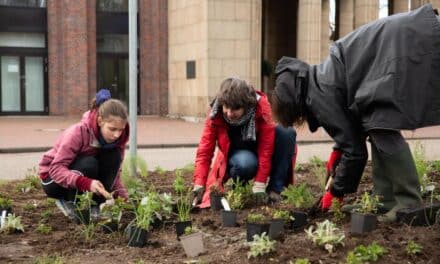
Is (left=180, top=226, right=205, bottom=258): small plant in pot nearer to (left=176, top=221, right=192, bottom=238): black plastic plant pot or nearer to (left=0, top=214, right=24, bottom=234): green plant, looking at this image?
(left=176, top=221, right=192, bottom=238): black plastic plant pot

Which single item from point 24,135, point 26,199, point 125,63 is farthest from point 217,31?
point 26,199

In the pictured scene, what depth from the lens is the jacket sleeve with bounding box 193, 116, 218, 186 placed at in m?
5.36

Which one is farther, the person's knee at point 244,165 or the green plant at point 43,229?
the person's knee at point 244,165

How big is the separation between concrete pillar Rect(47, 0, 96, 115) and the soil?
2162cm

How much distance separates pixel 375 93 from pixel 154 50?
23715 mm

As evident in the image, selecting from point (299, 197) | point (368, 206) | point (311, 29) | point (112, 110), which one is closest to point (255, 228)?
point (368, 206)

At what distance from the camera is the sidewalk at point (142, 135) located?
14773mm

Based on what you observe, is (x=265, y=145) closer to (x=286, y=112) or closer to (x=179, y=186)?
(x=179, y=186)

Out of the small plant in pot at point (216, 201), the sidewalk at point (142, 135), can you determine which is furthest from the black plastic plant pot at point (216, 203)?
the sidewalk at point (142, 135)

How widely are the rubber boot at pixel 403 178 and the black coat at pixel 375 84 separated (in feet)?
0.68

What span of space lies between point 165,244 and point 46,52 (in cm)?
2329

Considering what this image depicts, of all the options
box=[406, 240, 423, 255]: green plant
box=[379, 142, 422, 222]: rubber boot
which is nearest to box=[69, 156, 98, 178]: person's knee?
box=[379, 142, 422, 222]: rubber boot

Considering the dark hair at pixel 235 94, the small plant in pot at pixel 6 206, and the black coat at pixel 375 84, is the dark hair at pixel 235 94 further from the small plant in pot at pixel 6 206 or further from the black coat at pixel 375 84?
the small plant in pot at pixel 6 206

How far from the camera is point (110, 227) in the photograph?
443 centimetres
